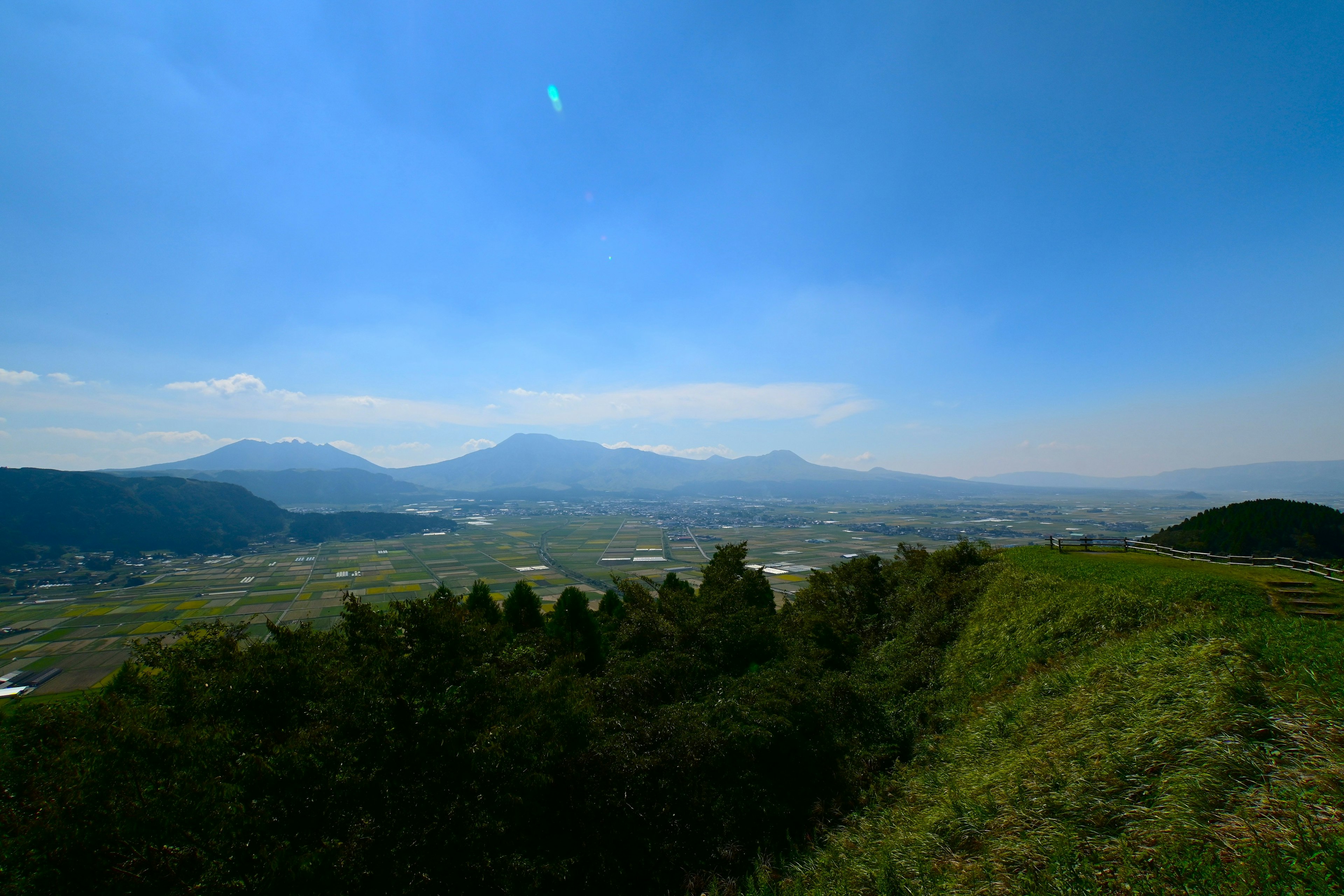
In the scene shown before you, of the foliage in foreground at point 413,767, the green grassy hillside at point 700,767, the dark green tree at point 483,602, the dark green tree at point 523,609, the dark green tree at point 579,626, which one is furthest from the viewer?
the dark green tree at point 523,609

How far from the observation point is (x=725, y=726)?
40.2ft

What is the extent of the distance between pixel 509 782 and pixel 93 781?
5.91m

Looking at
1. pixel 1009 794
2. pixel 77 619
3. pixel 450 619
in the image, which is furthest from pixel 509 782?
pixel 77 619

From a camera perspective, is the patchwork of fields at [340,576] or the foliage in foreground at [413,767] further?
the patchwork of fields at [340,576]

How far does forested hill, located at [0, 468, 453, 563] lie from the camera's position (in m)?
89.8

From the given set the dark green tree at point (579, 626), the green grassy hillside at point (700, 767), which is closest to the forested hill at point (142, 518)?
the dark green tree at point (579, 626)

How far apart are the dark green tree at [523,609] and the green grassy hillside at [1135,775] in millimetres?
20185

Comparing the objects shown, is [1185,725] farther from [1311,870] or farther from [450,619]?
[450,619]

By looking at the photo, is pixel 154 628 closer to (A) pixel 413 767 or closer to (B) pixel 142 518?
(A) pixel 413 767

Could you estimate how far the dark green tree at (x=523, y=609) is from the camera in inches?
1056

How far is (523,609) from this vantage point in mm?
27078

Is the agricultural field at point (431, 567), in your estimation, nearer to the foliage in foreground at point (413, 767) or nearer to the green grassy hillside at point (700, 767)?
the foliage in foreground at point (413, 767)

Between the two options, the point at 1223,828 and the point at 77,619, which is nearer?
the point at 1223,828

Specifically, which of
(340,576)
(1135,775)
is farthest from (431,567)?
(1135,775)
